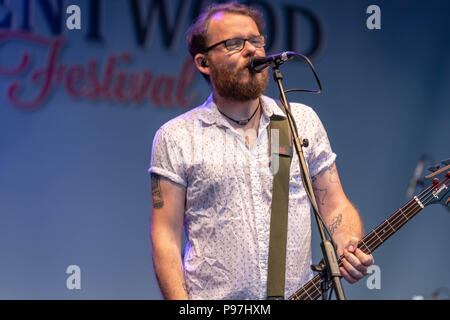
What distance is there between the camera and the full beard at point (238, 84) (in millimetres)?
2713

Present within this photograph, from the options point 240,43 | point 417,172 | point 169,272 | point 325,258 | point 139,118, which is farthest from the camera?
point 417,172

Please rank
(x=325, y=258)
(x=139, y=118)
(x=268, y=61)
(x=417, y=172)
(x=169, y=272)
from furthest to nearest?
(x=417, y=172) < (x=139, y=118) < (x=169, y=272) < (x=268, y=61) < (x=325, y=258)

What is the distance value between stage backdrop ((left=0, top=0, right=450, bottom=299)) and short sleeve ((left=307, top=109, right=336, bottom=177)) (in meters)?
1.97

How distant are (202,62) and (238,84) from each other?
33 centimetres

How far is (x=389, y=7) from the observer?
4.91 metres

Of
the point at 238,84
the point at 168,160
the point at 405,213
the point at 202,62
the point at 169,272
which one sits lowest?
the point at 169,272

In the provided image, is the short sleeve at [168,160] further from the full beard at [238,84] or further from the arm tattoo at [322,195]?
the arm tattoo at [322,195]

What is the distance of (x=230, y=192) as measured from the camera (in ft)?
8.77

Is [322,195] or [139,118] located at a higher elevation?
[139,118]

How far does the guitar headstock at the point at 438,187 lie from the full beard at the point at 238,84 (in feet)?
2.76

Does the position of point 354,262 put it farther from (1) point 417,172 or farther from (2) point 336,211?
(1) point 417,172

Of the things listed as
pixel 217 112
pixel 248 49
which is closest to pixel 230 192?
pixel 217 112

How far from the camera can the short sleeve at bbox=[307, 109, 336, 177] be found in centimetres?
284

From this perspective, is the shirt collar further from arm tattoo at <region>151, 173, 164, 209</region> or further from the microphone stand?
the microphone stand
